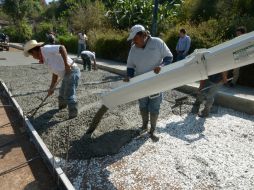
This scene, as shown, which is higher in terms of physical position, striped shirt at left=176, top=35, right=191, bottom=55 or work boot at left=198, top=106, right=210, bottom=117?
striped shirt at left=176, top=35, right=191, bottom=55

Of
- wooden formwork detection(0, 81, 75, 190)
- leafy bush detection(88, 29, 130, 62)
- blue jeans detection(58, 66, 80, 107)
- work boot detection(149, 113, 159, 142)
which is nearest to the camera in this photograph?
wooden formwork detection(0, 81, 75, 190)

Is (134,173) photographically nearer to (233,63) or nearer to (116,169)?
(116,169)

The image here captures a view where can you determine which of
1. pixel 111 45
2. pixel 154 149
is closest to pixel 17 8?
pixel 111 45

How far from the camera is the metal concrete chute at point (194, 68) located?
9.96 ft

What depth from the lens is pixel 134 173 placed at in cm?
423

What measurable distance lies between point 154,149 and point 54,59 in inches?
95.8

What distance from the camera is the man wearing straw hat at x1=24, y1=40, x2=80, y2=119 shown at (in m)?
5.27

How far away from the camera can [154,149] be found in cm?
491

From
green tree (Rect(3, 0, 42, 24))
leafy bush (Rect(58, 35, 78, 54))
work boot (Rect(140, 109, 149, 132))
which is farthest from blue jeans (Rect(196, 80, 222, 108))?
green tree (Rect(3, 0, 42, 24))

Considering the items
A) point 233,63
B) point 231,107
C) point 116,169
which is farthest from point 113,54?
point 233,63

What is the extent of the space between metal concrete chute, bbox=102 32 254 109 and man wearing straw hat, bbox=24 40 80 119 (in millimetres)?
1693

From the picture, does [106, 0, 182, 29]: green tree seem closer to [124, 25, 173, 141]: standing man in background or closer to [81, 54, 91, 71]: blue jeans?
[81, 54, 91, 71]: blue jeans

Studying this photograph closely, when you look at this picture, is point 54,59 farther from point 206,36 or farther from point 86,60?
point 86,60

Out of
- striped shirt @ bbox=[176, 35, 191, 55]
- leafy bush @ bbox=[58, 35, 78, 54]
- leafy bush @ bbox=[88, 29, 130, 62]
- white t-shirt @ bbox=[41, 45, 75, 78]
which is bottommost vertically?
leafy bush @ bbox=[58, 35, 78, 54]
